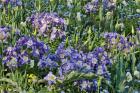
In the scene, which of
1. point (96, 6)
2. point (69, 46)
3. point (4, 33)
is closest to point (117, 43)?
point (69, 46)

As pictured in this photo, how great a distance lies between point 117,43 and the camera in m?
4.79

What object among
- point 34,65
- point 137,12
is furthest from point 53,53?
point 137,12

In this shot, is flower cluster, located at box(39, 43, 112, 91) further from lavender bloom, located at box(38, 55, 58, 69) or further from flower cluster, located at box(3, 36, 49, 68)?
flower cluster, located at box(3, 36, 49, 68)

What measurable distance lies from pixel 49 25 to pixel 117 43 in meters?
0.84

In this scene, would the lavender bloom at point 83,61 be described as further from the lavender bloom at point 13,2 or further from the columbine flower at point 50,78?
the lavender bloom at point 13,2

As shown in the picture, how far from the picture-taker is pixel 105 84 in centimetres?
418

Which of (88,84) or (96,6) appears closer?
(88,84)

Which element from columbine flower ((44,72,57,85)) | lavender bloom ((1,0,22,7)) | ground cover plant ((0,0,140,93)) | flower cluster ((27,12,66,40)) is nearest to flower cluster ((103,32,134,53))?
ground cover plant ((0,0,140,93))

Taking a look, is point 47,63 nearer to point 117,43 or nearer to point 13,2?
point 117,43

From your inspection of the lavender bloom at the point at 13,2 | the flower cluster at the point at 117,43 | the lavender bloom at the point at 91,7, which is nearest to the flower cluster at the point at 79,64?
the flower cluster at the point at 117,43

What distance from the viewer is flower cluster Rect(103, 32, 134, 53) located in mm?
4773

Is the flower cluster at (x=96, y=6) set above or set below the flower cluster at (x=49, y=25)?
above

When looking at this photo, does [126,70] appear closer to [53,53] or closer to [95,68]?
[95,68]

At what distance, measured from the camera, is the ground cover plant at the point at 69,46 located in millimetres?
4035
